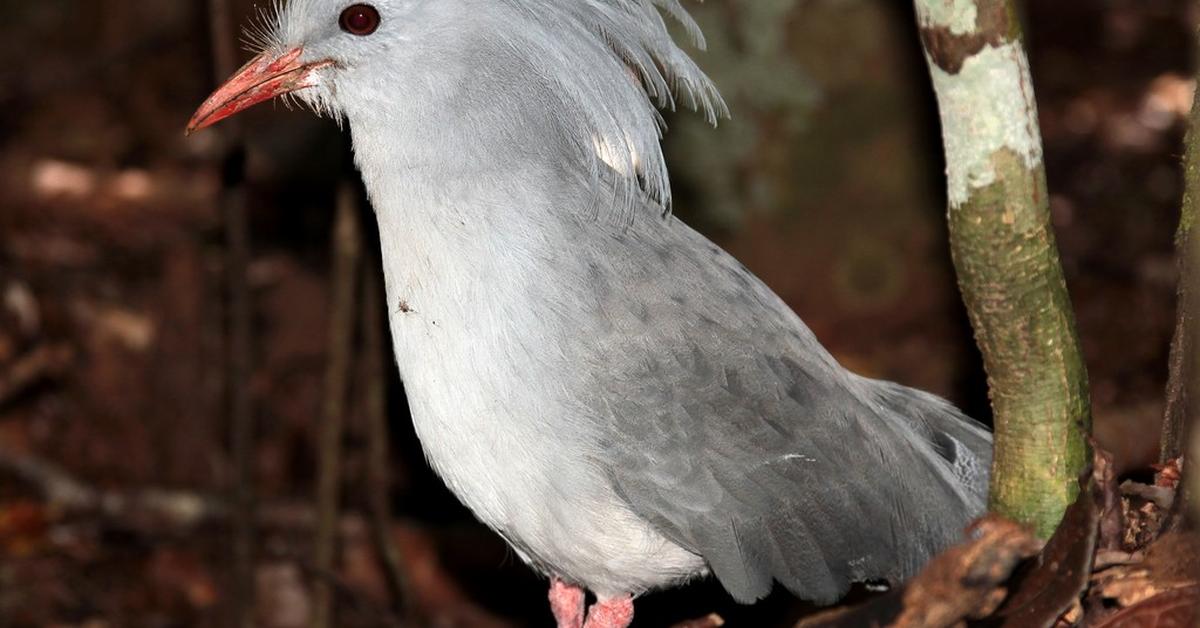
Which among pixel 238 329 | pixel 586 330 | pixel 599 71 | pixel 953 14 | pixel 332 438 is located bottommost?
pixel 332 438

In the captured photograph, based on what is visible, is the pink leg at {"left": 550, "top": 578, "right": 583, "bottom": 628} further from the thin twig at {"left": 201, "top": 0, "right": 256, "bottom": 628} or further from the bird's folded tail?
the thin twig at {"left": 201, "top": 0, "right": 256, "bottom": 628}

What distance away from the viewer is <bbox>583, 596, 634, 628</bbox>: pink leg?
11.9ft

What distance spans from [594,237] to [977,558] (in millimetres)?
1253

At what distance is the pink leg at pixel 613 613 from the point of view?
3.62 meters

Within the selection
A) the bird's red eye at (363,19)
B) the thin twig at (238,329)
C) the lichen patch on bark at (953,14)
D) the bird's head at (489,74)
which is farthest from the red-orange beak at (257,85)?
the lichen patch on bark at (953,14)

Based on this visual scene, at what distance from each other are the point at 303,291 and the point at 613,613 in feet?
13.8

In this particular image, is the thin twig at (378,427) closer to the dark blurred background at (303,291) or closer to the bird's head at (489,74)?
the dark blurred background at (303,291)

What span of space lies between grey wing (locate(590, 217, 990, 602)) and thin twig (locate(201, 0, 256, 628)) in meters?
1.86

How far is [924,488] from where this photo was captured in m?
3.54

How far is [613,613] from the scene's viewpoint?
11.9 feet

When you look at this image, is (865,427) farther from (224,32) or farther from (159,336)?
(159,336)

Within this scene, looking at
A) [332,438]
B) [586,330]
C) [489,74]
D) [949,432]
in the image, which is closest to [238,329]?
[332,438]

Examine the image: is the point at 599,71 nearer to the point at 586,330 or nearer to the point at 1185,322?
the point at 586,330

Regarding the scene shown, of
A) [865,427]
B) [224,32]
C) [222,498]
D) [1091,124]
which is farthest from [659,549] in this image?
[1091,124]
